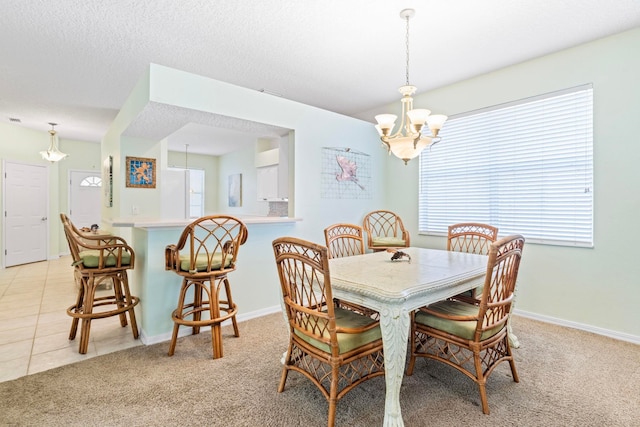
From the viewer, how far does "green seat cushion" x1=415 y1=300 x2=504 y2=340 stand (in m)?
1.76

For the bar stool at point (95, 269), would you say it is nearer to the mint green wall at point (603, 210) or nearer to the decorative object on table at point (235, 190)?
the mint green wall at point (603, 210)

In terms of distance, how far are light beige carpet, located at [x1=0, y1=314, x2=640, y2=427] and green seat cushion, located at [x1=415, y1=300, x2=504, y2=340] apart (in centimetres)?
40

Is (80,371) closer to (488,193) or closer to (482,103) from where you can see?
(488,193)

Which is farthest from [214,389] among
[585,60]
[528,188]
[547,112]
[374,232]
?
[585,60]

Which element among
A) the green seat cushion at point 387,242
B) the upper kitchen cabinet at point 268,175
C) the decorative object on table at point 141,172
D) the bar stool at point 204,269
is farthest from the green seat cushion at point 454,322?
the decorative object on table at point 141,172

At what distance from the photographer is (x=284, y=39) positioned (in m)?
2.79

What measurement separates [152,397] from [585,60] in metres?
4.34

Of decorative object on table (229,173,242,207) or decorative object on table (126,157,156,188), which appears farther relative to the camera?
decorative object on table (229,173,242,207)

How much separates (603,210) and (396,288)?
2.52 meters

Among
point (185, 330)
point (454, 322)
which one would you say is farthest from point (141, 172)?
point (454, 322)

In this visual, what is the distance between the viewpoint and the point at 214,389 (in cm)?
195

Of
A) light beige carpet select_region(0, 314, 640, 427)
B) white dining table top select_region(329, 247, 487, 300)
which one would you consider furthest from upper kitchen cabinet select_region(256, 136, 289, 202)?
light beige carpet select_region(0, 314, 640, 427)

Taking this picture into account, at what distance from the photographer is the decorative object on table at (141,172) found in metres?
3.96

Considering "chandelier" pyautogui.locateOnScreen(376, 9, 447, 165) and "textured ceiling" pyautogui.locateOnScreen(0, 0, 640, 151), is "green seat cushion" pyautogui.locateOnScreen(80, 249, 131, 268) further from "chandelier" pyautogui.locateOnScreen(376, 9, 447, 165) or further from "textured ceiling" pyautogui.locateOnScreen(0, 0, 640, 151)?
"chandelier" pyautogui.locateOnScreen(376, 9, 447, 165)
